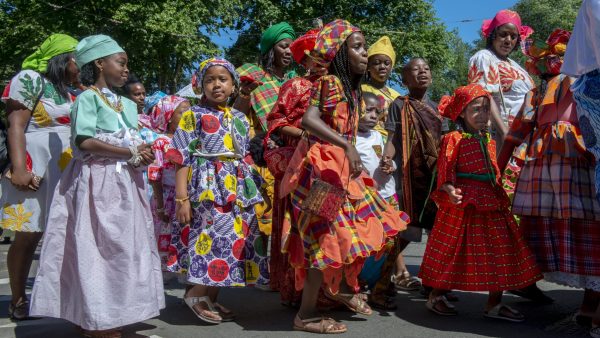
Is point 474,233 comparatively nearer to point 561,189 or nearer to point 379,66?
point 561,189

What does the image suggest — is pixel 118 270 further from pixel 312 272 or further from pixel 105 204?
pixel 312 272

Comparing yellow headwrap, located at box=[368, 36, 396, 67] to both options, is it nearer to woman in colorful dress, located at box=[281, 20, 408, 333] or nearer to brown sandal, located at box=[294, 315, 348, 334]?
woman in colorful dress, located at box=[281, 20, 408, 333]

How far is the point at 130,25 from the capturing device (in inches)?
808

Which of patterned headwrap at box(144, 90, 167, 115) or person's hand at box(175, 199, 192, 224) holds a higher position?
patterned headwrap at box(144, 90, 167, 115)

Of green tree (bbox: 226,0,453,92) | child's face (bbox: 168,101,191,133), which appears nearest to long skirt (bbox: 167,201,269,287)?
child's face (bbox: 168,101,191,133)

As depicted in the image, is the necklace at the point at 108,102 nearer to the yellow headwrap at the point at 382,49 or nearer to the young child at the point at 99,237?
the young child at the point at 99,237

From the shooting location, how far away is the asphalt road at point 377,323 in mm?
4297

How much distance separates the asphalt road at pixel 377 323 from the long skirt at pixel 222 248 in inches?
13.3

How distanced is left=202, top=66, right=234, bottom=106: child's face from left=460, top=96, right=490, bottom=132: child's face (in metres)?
1.77

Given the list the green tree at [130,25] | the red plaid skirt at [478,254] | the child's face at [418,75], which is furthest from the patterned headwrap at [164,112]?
the green tree at [130,25]

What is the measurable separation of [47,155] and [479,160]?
3175 mm

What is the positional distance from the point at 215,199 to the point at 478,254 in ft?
6.14

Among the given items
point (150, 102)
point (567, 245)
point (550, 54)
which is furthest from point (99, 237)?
point (150, 102)

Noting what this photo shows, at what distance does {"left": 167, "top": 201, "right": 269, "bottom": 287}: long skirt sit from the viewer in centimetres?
448
